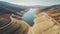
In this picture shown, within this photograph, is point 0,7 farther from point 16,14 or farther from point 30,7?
point 30,7

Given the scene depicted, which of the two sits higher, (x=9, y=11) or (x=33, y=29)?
(x=9, y=11)

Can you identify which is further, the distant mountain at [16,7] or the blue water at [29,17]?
the distant mountain at [16,7]

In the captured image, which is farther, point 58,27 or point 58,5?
point 58,5

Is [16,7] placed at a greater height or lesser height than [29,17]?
greater

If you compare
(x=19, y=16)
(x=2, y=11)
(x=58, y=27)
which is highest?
(x=2, y=11)

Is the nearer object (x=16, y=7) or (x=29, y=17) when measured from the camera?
(x=29, y=17)

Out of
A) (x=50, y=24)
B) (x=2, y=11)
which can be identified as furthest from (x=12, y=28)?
(x=50, y=24)

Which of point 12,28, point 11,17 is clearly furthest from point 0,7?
point 12,28

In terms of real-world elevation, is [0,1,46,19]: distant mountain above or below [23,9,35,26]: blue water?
above

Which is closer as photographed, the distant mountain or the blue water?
the blue water

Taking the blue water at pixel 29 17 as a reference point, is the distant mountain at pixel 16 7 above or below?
above
